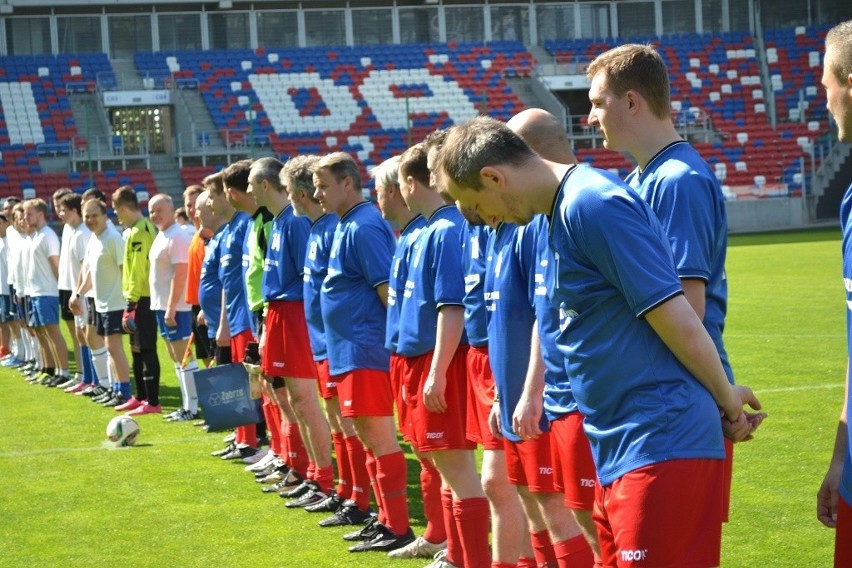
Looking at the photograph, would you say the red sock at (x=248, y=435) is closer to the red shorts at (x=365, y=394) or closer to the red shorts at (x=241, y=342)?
the red shorts at (x=241, y=342)

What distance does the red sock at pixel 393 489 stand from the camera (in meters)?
6.45

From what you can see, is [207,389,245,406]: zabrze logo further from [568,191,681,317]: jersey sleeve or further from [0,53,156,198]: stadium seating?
[0,53,156,198]: stadium seating

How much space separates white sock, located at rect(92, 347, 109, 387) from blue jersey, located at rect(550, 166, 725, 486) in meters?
11.1

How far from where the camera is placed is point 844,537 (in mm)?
3092

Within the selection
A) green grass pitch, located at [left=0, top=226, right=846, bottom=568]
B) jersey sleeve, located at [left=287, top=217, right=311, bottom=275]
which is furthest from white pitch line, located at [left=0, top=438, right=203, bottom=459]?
jersey sleeve, located at [left=287, top=217, right=311, bottom=275]

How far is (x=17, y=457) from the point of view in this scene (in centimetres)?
1002

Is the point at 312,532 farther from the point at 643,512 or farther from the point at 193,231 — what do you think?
the point at 193,231

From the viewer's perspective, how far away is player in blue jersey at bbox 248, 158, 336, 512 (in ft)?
25.2

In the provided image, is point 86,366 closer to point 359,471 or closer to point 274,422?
point 274,422

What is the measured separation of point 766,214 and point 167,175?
19007mm

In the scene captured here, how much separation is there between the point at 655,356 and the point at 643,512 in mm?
395

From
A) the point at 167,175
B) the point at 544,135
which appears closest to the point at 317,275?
the point at 544,135

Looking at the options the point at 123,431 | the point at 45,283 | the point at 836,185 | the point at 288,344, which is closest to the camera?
the point at 288,344

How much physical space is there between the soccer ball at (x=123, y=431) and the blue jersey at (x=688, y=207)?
7.33 meters
